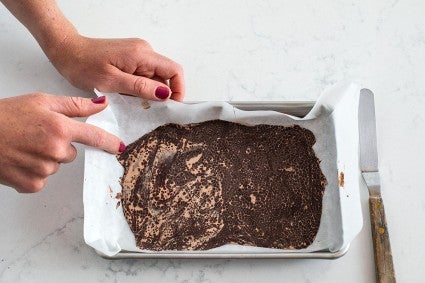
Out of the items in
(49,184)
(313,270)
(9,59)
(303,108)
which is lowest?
(313,270)

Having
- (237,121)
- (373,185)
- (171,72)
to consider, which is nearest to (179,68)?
(171,72)

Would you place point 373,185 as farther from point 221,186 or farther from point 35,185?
point 35,185

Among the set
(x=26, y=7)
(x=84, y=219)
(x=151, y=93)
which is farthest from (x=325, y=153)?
(x=26, y=7)

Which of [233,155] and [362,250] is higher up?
[233,155]

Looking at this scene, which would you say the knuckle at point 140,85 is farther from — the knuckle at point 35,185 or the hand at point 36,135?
the knuckle at point 35,185

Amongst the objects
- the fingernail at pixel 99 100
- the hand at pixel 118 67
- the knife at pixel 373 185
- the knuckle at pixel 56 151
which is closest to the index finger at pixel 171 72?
the hand at pixel 118 67

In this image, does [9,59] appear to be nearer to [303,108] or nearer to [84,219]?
[84,219]
